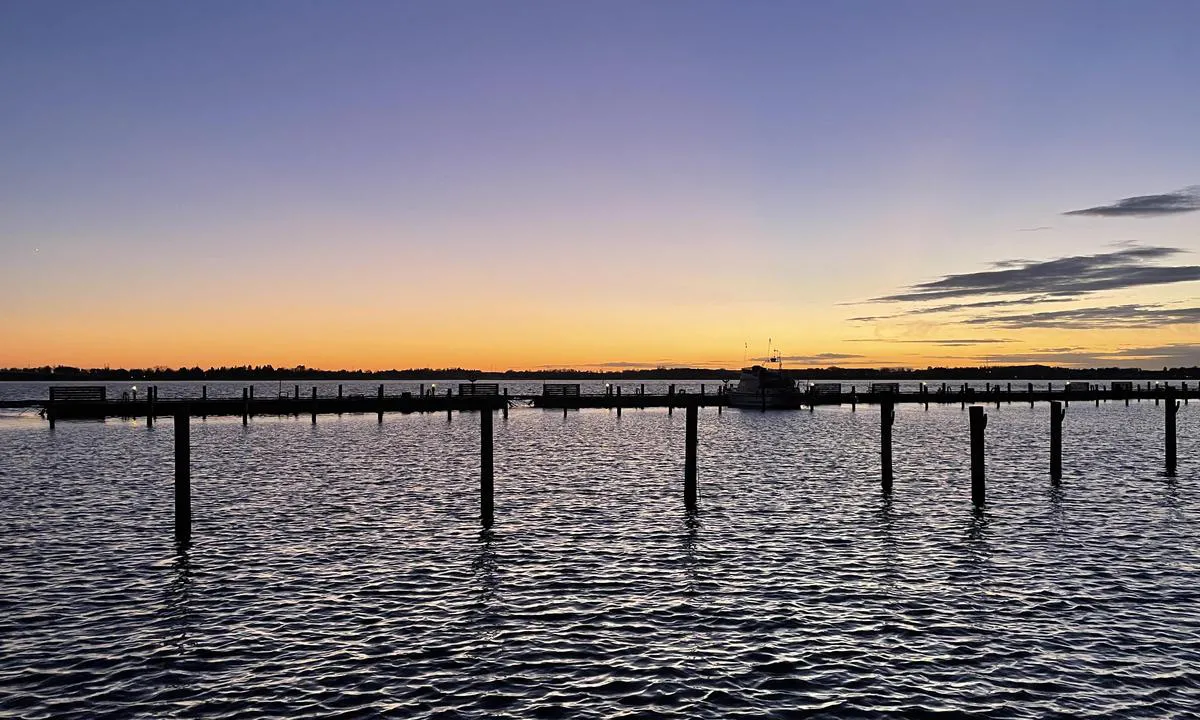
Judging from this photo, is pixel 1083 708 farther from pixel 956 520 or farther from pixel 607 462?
pixel 607 462

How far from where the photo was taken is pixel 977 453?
28906 millimetres

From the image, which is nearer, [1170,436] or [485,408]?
[485,408]

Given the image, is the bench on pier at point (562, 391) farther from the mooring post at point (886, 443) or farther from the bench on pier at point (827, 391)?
the mooring post at point (886, 443)

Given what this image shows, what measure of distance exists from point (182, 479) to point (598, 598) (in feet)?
41.3

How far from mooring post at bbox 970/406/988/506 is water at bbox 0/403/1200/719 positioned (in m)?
0.77

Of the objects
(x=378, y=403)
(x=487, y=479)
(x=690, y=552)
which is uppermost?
(x=378, y=403)

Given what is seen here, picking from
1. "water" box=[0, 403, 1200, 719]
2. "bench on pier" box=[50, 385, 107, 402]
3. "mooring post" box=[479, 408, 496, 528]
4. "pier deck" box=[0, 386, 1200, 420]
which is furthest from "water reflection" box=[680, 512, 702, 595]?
"bench on pier" box=[50, 385, 107, 402]

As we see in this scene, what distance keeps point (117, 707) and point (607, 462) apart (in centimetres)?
3583

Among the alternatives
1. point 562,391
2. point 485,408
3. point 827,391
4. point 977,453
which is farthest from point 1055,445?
point 827,391

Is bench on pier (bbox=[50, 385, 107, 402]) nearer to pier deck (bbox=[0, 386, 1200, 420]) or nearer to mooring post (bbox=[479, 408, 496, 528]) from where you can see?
pier deck (bbox=[0, 386, 1200, 420])

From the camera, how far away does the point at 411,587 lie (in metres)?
18.9

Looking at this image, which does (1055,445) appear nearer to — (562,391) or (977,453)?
(977,453)

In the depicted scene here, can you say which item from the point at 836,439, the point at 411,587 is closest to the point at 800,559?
the point at 411,587

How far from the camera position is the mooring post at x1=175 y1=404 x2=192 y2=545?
916 inches
